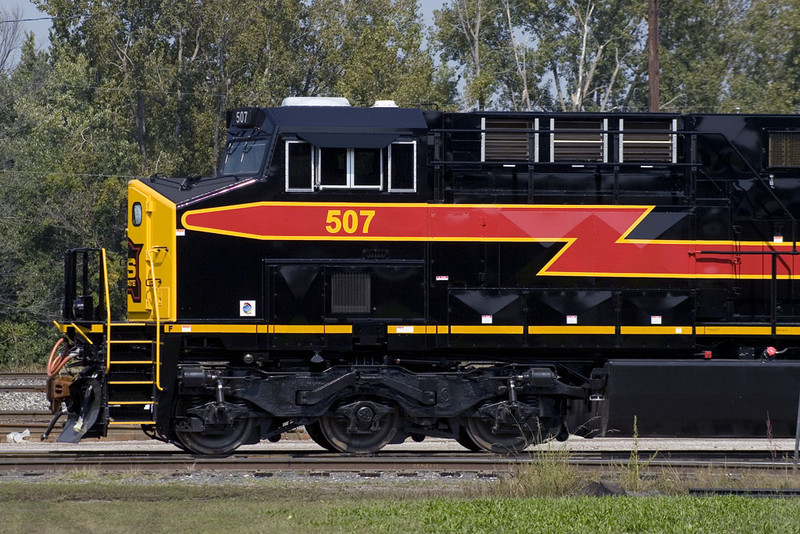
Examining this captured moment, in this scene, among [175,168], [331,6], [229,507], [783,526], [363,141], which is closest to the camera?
[783,526]

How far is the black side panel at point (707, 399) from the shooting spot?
12.5 meters

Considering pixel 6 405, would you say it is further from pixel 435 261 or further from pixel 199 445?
pixel 435 261

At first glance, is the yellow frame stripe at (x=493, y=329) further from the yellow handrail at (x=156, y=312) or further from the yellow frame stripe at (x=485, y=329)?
the yellow handrail at (x=156, y=312)

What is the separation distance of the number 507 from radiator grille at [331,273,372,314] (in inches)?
22.2

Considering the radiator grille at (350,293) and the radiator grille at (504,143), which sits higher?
the radiator grille at (504,143)

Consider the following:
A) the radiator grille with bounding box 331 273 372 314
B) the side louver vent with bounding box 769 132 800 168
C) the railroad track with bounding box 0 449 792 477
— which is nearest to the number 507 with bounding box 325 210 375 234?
the radiator grille with bounding box 331 273 372 314

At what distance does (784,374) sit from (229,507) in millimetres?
7260

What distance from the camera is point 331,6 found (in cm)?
4194

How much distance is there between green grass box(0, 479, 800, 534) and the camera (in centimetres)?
846

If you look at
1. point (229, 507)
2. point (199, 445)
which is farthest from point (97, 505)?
point (199, 445)

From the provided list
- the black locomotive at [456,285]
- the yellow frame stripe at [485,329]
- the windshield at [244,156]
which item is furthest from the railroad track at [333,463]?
the windshield at [244,156]

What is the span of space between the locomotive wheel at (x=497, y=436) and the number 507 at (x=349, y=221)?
2.89 metres

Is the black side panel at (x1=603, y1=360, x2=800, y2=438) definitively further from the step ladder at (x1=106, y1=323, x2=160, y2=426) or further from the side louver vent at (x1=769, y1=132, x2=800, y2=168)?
the step ladder at (x1=106, y1=323, x2=160, y2=426)

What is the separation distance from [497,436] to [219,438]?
11.8 feet
